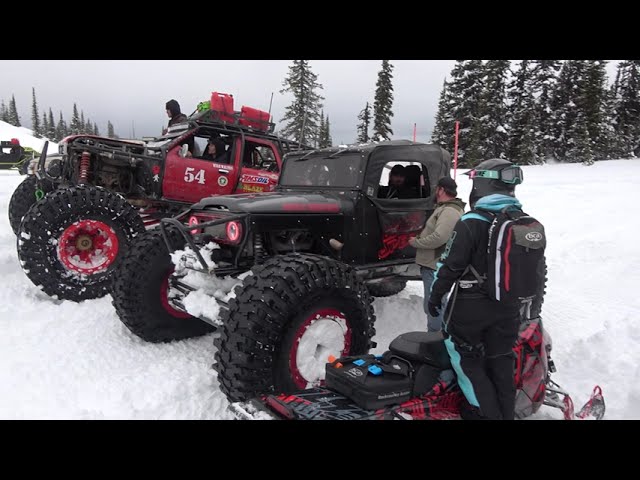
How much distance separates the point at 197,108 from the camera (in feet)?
25.2

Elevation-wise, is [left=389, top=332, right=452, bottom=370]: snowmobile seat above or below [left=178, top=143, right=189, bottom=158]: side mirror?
below

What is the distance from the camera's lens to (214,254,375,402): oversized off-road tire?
300cm

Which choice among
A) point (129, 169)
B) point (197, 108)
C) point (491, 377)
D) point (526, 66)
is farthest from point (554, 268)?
point (526, 66)

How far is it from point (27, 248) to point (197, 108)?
3.78 meters

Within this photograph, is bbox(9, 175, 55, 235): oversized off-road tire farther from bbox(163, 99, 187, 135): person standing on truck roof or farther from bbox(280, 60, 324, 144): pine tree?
bbox(280, 60, 324, 144): pine tree

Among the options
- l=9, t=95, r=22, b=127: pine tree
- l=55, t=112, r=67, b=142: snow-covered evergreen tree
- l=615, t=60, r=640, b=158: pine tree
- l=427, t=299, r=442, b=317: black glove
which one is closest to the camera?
l=427, t=299, r=442, b=317: black glove

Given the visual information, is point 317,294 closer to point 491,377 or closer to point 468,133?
point 491,377

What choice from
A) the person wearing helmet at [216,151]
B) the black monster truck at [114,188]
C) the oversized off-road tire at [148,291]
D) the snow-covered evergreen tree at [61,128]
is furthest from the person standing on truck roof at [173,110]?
the snow-covered evergreen tree at [61,128]

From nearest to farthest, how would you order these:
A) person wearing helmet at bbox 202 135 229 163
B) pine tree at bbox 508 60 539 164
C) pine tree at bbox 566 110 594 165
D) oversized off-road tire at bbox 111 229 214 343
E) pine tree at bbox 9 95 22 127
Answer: oversized off-road tire at bbox 111 229 214 343 < person wearing helmet at bbox 202 135 229 163 < pine tree at bbox 566 110 594 165 < pine tree at bbox 508 60 539 164 < pine tree at bbox 9 95 22 127

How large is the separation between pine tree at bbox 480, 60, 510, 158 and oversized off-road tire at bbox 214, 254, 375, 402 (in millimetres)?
27707

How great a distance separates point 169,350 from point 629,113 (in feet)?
138

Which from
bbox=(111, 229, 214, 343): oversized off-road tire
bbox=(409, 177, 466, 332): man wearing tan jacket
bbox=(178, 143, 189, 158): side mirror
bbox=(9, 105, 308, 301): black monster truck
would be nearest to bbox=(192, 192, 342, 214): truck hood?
bbox=(111, 229, 214, 343): oversized off-road tire

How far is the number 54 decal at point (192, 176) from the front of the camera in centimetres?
700

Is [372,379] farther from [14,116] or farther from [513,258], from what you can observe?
[14,116]
